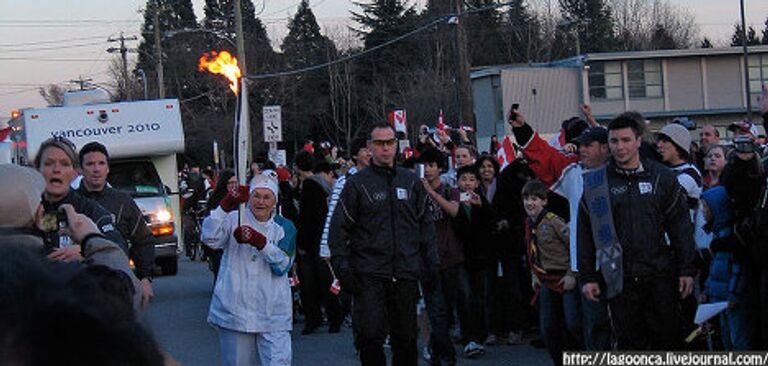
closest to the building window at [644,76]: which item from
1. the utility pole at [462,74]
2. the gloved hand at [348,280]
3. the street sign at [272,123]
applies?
the utility pole at [462,74]

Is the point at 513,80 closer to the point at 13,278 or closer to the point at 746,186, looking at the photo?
the point at 746,186

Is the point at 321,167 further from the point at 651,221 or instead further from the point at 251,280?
the point at 651,221

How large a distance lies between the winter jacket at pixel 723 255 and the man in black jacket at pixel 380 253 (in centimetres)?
216

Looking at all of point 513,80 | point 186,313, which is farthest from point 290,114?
point 186,313

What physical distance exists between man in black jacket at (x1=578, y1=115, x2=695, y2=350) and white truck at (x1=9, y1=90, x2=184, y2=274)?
15569 mm

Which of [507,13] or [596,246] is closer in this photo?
[596,246]

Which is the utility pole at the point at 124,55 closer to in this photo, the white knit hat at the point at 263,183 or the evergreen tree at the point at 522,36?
the evergreen tree at the point at 522,36

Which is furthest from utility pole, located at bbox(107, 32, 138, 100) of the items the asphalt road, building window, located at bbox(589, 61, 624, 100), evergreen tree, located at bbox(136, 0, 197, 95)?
the asphalt road

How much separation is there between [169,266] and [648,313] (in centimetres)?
1756

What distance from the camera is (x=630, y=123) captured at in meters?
7.91

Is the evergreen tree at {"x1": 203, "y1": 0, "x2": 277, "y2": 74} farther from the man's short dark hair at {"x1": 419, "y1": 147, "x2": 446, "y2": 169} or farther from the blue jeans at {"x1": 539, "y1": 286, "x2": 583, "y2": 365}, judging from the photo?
the blue jeans at {"x1": 539, "y1": 286, "x2": 583, "y2": 365}

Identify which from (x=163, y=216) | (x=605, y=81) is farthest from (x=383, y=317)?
(x=605, y=81)

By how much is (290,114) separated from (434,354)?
63778 mm

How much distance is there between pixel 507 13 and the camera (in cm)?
8656
